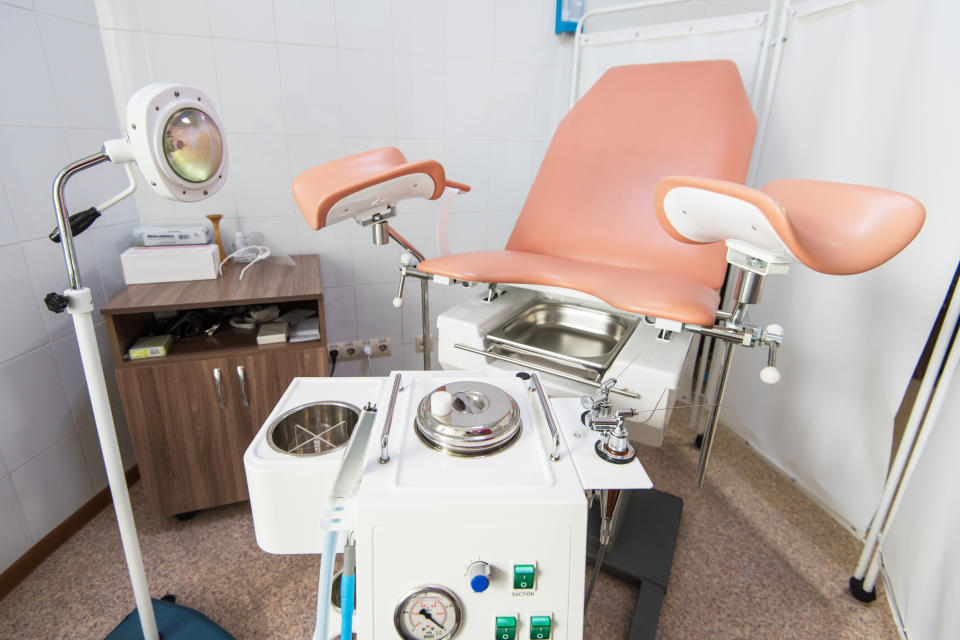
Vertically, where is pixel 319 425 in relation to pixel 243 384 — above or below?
above

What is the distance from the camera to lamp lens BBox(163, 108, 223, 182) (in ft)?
2.70

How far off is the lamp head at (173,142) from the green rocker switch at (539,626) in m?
0.87

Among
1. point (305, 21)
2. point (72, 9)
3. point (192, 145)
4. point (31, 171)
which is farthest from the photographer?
point (305, 21)

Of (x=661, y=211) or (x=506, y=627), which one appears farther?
(x=661, y=211)

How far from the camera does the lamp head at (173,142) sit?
791mm

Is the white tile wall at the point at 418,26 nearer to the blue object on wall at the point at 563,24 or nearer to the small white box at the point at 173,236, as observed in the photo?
the blue object on wall at the point at 563,24

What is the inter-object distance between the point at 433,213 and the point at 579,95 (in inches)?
31.0

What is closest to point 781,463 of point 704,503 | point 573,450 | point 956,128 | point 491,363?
point 704,503

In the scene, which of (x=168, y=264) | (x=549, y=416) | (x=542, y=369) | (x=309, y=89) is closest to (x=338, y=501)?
(x=549, y=416)

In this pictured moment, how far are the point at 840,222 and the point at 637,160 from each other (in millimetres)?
667

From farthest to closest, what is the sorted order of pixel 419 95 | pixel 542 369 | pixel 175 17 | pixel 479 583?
pixel 419 95 → pixel 175 17 → pixel 542 369 → pixel 479 583

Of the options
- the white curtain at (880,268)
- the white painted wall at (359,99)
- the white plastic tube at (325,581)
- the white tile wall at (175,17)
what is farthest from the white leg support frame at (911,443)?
the white tile wall at (175,17)

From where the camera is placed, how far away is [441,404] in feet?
2.48

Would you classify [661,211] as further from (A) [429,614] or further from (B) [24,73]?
(B) [24,73]
